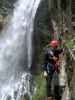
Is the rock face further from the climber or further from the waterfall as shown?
the climber

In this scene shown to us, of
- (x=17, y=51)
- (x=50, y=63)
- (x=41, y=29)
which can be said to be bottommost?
(x=50, y=63)

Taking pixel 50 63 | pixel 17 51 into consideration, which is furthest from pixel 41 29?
pixel 50 63

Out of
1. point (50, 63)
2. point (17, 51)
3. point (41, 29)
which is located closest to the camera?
point (50, 63)

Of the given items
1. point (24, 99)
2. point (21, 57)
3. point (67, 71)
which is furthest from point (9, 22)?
point (67, 71)

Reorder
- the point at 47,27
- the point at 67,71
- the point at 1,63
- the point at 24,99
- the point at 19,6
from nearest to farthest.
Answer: the point at 67,71
the point at 24,99
the point at 1,63
the point at 47,27
the point at 19,6

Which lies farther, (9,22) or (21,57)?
(9,22)

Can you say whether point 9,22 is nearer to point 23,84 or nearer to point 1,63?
point 1,63

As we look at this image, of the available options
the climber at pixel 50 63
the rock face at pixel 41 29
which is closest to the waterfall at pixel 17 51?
the rock face at pixel 41 29

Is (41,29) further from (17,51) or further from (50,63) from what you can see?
(50,63)

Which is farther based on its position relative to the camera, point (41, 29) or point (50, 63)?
point (41, 29)

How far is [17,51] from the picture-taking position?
1688 centimetres

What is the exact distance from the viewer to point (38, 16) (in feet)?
59.3

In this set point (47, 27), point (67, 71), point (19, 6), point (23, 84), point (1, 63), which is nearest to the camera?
point (67, 71)

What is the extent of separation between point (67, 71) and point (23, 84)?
3.15 m
